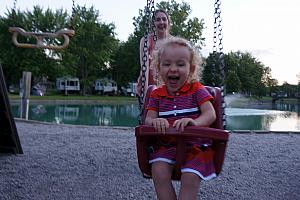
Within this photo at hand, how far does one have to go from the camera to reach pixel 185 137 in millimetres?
2316

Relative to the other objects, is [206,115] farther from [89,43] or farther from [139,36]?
[139,36]

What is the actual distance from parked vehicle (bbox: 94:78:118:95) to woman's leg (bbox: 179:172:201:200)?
1956 inches

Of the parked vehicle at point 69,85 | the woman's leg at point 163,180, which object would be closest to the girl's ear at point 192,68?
the woman's leg at point 163,180

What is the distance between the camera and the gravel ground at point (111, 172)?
3926mm

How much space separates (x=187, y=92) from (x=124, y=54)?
44.3 m

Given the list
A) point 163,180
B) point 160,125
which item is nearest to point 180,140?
point 160,125

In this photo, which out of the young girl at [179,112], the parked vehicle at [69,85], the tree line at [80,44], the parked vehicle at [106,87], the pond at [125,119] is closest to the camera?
the young girl at [179,112]

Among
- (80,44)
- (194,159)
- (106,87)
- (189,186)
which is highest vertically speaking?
(80,44)

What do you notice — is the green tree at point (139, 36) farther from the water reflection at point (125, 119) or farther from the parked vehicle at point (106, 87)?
the water reflection at point (125, 119)

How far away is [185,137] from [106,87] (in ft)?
168

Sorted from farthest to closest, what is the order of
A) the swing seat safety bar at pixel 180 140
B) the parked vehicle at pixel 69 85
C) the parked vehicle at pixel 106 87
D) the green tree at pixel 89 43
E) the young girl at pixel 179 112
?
the parked vehicle at pixel 106 87 < the parked vehicle at pixel 69 85 < the green tree at pixel 89 43 < the young girl at pixel 179 112 < the swing seat safety bar at pixel 180 140

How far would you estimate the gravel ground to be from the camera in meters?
3.93

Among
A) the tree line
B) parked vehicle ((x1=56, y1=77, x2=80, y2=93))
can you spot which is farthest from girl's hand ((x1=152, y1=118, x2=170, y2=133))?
parked vehicle ((x1=56, y1=77, x2=80, y2=93))

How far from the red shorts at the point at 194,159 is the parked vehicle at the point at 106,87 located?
162ft
